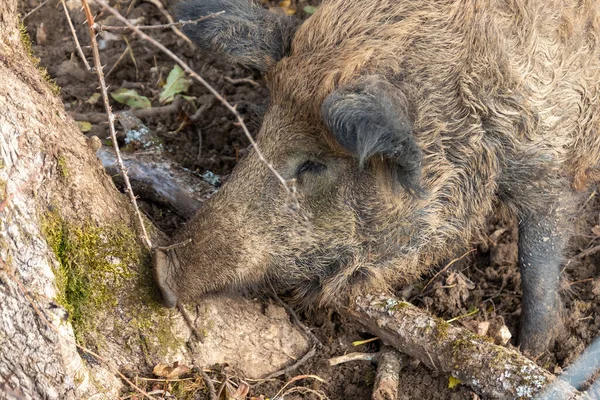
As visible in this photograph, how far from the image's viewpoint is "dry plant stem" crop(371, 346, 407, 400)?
9.87 feet

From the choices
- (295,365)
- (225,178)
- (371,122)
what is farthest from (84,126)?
(371,122)

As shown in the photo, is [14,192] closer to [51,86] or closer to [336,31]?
[51,86]

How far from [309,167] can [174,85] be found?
2.08 meters


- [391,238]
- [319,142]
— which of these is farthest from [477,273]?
[319,142]

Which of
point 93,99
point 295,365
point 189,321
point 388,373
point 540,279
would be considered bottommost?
point 540,279

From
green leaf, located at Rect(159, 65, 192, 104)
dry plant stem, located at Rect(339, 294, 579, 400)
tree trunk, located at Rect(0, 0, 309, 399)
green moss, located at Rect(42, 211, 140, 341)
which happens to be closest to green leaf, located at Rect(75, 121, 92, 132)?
green leaf, located at Rect(159, 65, 192, 104)

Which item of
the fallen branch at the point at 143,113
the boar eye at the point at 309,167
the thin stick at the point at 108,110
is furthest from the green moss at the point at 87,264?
the fallen branch at the point at 143,113

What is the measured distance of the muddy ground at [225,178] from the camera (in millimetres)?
3252

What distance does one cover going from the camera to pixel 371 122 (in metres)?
2.48

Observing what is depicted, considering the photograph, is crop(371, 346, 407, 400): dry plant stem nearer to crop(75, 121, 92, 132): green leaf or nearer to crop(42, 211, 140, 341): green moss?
crop(42, 211, 140, 341): green moss

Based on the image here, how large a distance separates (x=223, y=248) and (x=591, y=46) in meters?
2.12

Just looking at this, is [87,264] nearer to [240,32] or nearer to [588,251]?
[240,32]

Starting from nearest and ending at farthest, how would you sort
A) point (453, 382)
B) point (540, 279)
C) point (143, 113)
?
point (453, 382) < point (540, 279) < point (143, 113)

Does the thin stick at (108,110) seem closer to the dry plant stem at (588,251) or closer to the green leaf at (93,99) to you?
the green leaf at (93,99)
